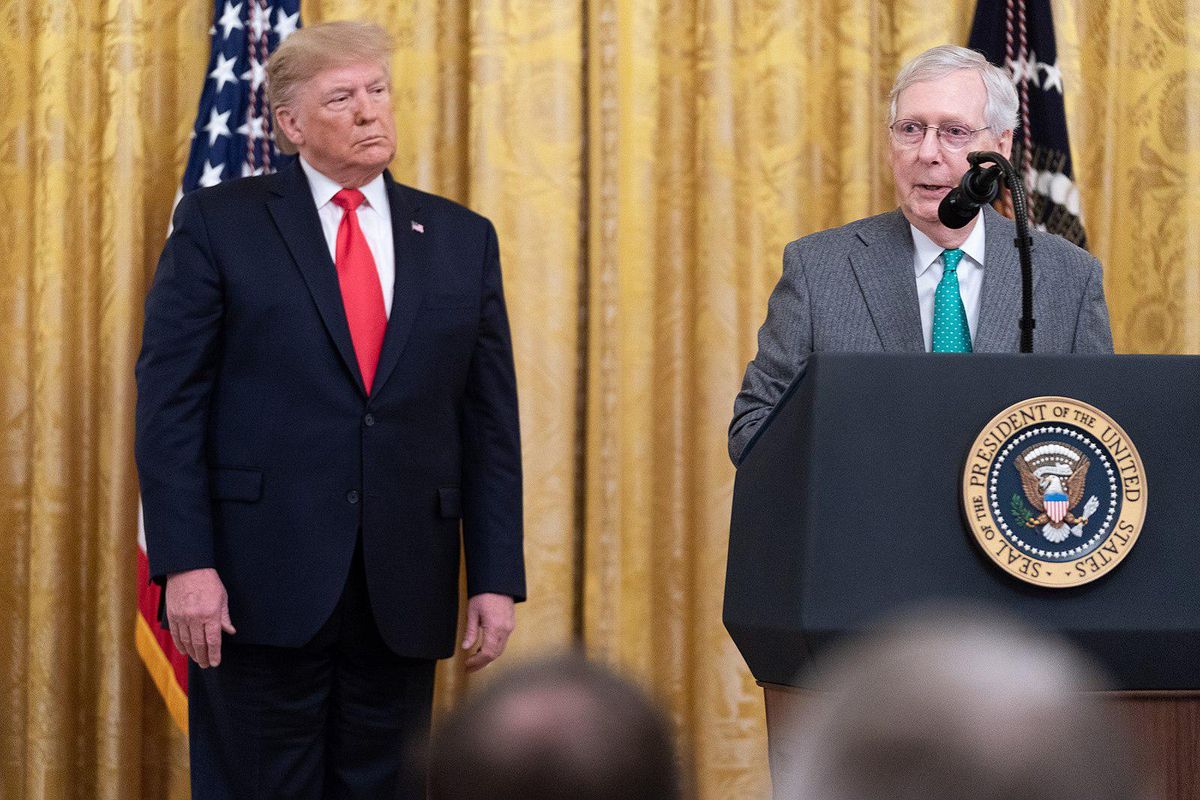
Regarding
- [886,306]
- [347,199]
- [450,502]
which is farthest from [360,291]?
[886,306]

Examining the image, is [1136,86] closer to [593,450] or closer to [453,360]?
[593,450]

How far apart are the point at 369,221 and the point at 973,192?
133cm

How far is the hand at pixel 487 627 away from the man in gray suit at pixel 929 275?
2.50ft

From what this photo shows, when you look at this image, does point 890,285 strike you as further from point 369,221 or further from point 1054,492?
point 369,221

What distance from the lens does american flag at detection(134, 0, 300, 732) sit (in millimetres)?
3502

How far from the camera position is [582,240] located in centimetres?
392

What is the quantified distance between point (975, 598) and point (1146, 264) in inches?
103

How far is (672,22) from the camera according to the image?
13.0 ft

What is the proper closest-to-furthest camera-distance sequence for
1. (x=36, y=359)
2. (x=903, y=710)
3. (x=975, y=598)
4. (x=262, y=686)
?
(x=903, y=710) → (x=975, y=598) → (x=262, y=686) → (x=36, y=359)

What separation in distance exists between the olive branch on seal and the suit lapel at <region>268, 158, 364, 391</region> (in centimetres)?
142

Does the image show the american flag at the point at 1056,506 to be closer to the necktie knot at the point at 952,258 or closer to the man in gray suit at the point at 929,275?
the man in gray suit at the point at 929,275

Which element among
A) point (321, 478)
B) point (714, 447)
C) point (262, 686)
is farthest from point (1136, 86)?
point (262, 686)

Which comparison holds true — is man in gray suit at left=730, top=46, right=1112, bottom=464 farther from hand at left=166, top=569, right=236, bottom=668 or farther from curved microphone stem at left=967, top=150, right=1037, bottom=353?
hand at left=166, top=569, right=236, bottom=668

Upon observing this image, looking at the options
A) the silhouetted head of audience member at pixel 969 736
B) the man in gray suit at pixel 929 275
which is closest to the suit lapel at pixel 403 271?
the man in gray suit at pixel 929 275
